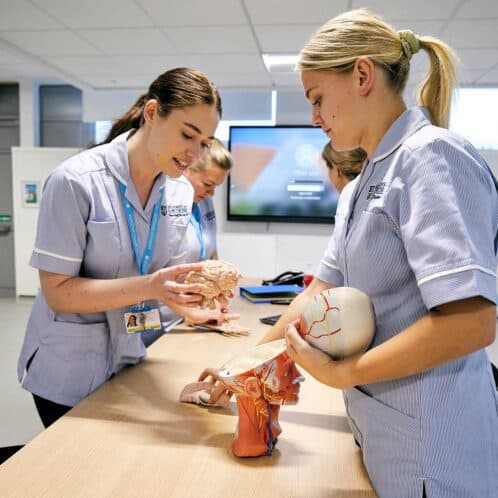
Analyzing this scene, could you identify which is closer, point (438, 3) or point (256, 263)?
point (438, 3)

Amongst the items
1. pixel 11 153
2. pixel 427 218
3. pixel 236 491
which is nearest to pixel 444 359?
pixel 427 218

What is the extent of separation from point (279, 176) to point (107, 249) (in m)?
5.24

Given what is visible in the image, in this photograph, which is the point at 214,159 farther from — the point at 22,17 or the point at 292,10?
the point at 22,17

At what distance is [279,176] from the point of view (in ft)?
21.7

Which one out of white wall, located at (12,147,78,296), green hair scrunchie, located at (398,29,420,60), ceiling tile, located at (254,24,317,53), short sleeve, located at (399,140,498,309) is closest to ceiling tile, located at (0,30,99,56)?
white wall, located at (12,147,78,296)

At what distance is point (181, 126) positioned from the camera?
60.9 inches

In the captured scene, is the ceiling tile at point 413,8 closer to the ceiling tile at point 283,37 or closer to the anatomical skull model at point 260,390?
the ceiling tile at point 283,37

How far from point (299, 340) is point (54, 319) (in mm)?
919

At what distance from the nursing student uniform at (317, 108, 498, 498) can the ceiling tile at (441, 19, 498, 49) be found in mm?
3792

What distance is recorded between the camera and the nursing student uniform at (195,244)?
6.84 ft

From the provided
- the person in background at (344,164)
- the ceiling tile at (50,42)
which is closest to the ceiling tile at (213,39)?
the ceiling tile at (50,42)

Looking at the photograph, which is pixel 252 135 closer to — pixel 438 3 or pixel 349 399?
pixel 438 3

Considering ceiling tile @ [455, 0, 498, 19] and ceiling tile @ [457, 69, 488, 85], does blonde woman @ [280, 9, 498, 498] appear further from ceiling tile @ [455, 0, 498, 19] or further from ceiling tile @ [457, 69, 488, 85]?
ceiling tile @ [457, 69, 488, 85]

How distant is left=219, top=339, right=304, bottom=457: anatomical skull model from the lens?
1090 millimetres
